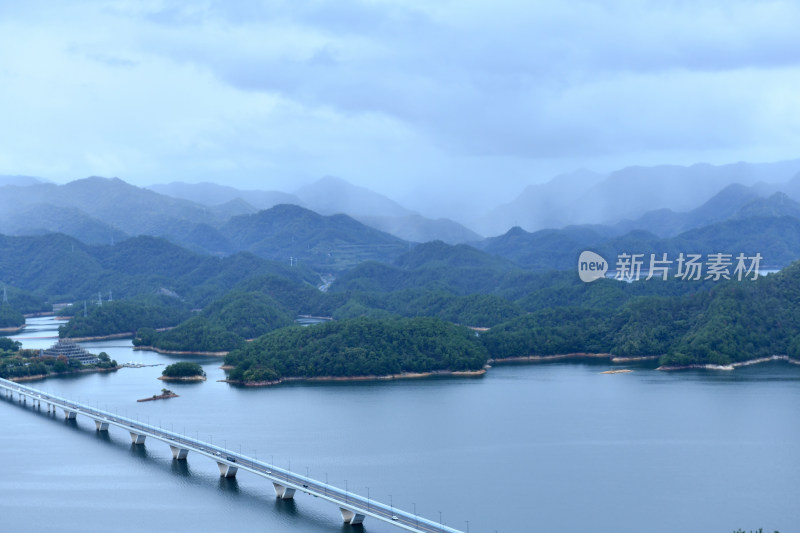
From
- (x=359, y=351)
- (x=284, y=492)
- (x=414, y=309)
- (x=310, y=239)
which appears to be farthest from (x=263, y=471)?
(x=310, y=239)

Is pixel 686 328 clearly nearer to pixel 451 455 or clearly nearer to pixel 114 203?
pixel 451 455

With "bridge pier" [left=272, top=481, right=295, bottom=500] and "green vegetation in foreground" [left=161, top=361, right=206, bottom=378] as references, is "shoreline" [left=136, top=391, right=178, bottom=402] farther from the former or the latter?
"bridge pier" [left=272, top=481, right=295, bottom=500]

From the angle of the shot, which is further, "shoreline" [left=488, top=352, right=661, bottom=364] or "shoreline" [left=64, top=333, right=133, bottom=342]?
"shoreline" [left=64, top=333, right=133, bottom=342]

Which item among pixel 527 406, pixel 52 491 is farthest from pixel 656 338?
pixel 52 491

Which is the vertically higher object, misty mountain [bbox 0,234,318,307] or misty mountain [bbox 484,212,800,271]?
misty mountain [bbox 484,212,800,271]

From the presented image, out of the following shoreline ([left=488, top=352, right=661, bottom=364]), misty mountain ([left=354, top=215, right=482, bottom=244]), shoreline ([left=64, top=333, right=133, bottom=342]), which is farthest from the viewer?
misty mountain ([left=354, top=215, right=482, bottom=244])

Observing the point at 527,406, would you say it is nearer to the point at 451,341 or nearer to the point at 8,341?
the point at 451,341

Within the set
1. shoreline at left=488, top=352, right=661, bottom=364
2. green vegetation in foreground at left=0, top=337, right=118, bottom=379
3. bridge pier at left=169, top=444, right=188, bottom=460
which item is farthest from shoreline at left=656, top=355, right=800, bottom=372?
green vegetation in foreground at left=0, top=337, right=118, bottom=379
